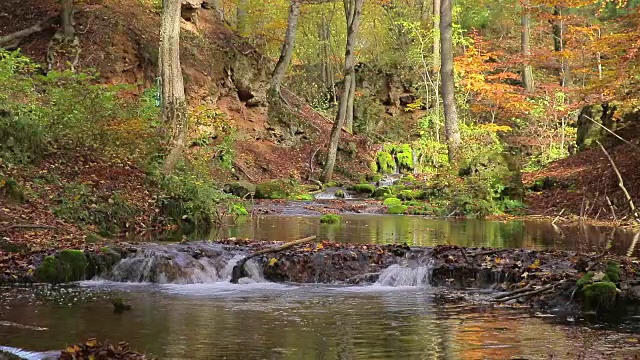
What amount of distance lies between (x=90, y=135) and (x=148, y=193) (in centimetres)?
178

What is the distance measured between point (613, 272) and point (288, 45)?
22.9 metres

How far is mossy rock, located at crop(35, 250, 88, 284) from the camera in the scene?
9.76 meters

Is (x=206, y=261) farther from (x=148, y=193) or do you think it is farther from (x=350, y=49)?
(x=350, y=49)

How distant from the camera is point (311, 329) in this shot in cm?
703

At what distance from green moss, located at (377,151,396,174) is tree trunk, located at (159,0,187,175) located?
16609mm

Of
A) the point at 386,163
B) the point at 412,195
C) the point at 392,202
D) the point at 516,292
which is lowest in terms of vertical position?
the point at 516,292

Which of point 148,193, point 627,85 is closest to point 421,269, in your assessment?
point 148,193

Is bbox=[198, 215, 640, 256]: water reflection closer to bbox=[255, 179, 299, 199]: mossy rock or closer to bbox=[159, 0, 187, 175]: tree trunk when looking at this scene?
bbox=[159, 0, 187, 175]: tree trunk

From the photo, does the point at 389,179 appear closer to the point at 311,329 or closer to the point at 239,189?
the point at 239,189

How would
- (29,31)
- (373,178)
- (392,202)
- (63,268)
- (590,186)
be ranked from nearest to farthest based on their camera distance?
(63,268) → (590,186) → (392,202) → (29,31) → (373,178)

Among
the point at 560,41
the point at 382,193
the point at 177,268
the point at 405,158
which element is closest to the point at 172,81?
the point at 177,268

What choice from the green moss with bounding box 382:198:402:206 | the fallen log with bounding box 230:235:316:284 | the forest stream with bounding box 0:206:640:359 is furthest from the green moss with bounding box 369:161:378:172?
the fallen log with bounding box 230:235:316:284

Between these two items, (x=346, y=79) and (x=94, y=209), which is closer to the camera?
(x=94, y=209)

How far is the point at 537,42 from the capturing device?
4028 cm
